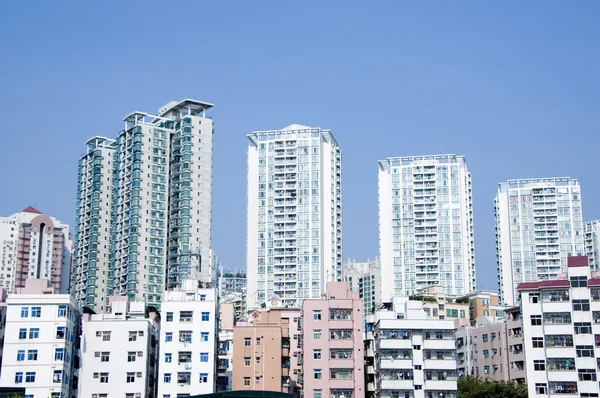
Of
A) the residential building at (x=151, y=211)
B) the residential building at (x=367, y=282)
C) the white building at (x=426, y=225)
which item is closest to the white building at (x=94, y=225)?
the residential building at (x=151, y=211)

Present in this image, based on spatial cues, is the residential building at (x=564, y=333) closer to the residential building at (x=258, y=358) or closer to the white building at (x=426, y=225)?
the residential building at (x=258, y=358)

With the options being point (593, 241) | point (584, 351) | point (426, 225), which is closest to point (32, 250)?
point (426, 225)

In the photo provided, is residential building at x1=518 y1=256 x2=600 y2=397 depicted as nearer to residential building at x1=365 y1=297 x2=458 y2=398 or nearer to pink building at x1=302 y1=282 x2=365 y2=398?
residential building at x1=365 y1=297 x2=458 y2=398

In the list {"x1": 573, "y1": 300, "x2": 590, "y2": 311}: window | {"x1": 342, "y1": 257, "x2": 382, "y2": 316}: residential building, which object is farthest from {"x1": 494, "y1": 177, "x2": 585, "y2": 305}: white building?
{"x1": 573, "y1": 300, "x2": 590, "y2": 311}: window

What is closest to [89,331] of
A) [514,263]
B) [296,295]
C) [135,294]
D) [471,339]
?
[471,339]

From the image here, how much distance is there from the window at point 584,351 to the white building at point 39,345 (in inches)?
1487

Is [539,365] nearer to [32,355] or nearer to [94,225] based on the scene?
[32,355]

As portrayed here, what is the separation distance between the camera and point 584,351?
6397cm

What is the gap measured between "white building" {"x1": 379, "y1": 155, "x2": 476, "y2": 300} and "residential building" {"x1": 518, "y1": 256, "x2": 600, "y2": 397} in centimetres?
5748

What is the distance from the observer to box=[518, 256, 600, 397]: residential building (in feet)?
209

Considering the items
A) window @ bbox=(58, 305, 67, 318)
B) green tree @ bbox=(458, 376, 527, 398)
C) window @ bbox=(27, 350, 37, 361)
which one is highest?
window @ bbox=(58, 305, 67, 318)

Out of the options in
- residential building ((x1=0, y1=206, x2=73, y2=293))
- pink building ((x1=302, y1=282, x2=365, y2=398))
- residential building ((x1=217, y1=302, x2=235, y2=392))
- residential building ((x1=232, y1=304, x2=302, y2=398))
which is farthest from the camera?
residential building ((x1=0, y1=206, x2=73, y2=293))

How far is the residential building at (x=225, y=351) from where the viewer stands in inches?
2872

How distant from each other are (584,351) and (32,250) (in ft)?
378
